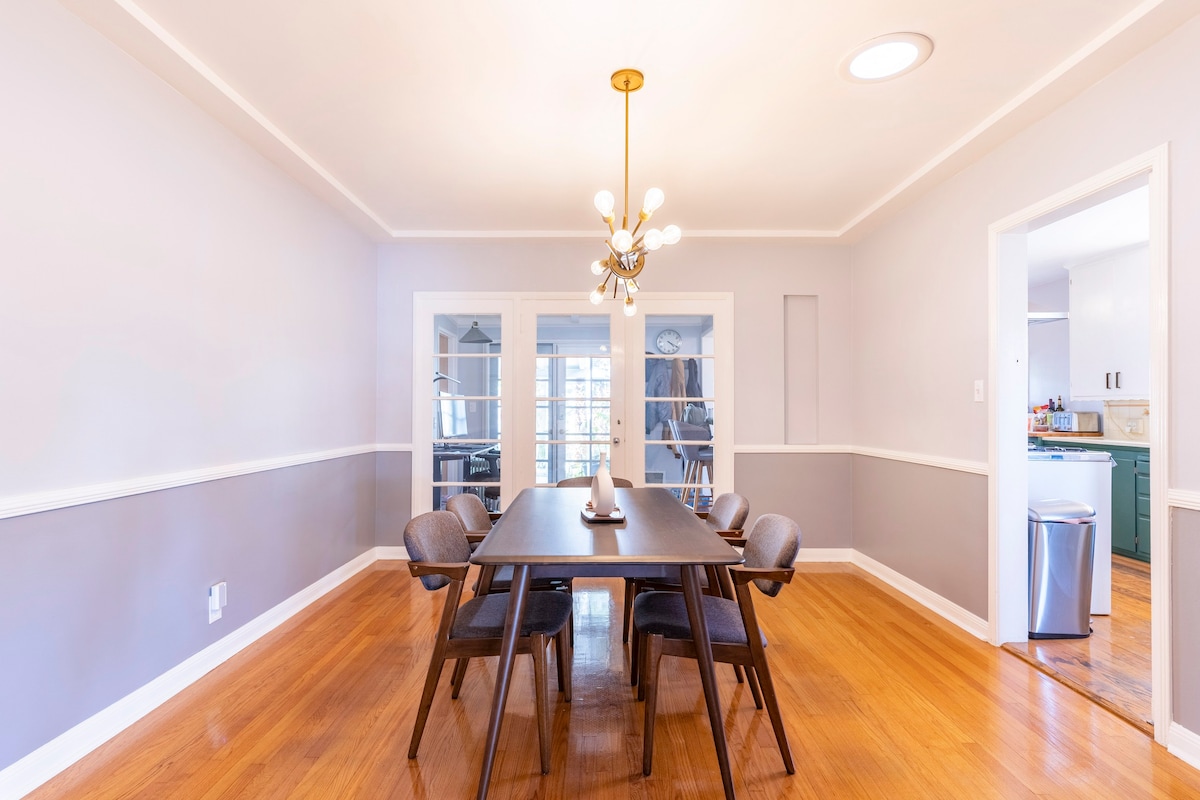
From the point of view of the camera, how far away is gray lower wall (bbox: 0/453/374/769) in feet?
5.90

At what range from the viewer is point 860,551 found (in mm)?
4414

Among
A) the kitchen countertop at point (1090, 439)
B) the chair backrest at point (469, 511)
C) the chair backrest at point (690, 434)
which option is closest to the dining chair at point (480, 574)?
the chair backrest at point (469, 511)

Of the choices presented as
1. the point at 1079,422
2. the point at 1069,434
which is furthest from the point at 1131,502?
the point at 1079,422

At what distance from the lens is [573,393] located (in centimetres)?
455

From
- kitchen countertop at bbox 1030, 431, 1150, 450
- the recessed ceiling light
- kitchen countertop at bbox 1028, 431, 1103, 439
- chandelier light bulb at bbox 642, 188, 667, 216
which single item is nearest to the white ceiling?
the recessed ceiling light

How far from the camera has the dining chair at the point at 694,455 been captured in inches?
180

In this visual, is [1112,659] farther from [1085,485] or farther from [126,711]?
[126,711]

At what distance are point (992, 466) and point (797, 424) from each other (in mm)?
1737

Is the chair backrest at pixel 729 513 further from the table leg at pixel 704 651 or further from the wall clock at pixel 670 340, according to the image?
the wall clock at pixel 670 340

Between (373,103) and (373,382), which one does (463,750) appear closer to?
(373,103)

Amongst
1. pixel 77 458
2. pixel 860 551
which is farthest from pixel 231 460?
pixel 860 551

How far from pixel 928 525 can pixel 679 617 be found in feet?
7.57

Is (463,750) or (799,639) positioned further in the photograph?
(799,639)

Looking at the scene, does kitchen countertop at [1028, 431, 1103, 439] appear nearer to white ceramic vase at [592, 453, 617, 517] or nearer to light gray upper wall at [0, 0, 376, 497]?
white ceramic vase at [592, 453, 617, 517]
